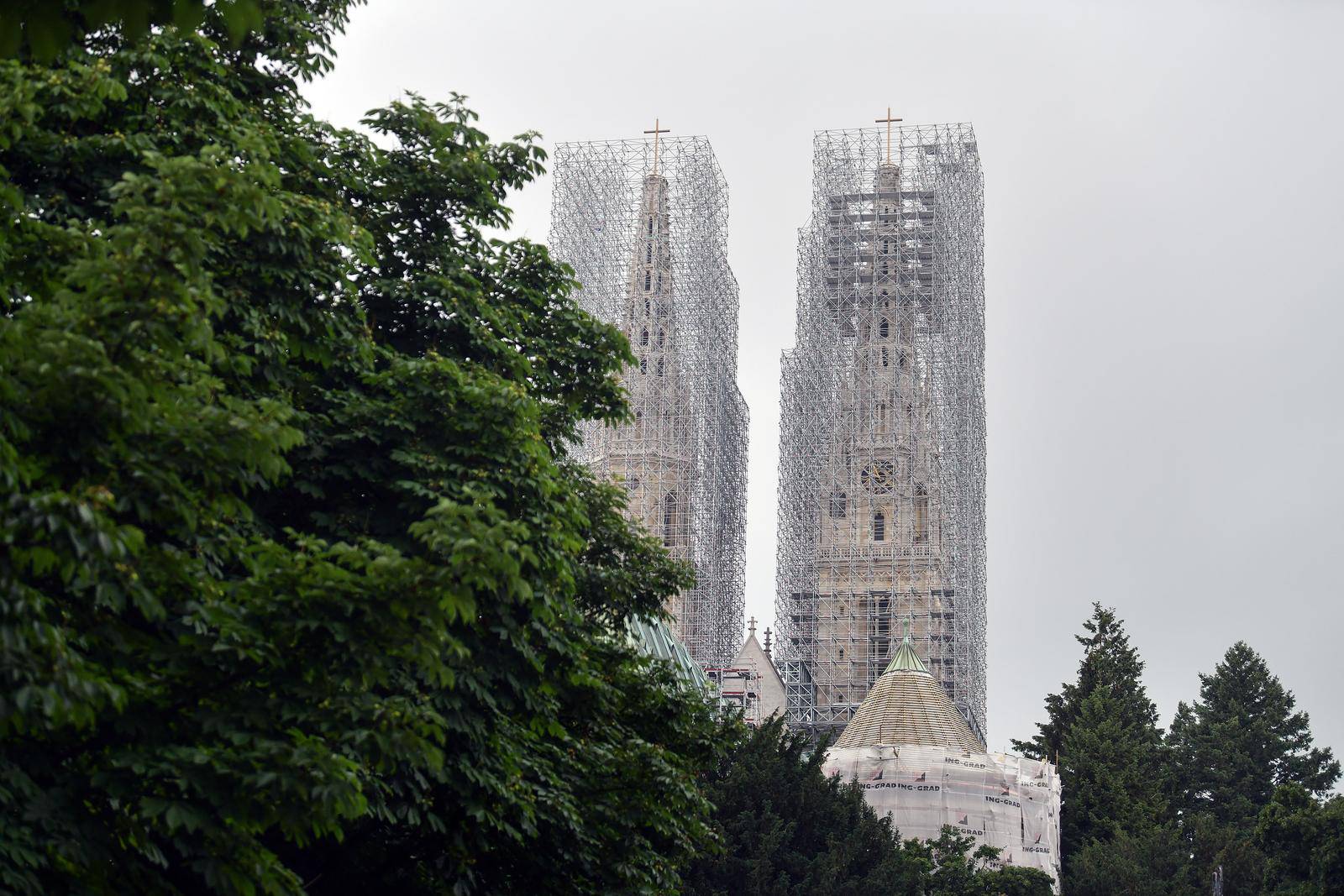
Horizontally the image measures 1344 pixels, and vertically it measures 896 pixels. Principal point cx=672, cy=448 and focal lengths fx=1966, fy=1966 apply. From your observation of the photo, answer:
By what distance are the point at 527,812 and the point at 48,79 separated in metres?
7.76

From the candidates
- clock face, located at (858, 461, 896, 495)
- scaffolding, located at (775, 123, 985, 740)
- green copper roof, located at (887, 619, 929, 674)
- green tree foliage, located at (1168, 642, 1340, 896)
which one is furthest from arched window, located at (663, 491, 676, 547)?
green tree foliage, located at (1168, 642, 1340, 896)

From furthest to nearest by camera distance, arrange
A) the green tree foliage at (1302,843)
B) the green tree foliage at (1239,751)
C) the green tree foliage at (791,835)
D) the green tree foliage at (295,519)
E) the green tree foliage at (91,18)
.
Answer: the green tree foliage at (1239,751) < the green tree foliage at (1302,843) < the green tree foliage at (791,835) < the green tree foliage at (295,519) < the green tree foliage at (91,18)

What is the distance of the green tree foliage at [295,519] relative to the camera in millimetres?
13180

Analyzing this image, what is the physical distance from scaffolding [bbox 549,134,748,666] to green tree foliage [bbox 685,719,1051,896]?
1384 inches

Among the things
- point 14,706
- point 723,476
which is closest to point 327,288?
point 14,706

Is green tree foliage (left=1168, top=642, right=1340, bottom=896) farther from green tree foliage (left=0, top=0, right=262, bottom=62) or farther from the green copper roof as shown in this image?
green tree foliage (left=0, top=0, right=262, bottom=62)

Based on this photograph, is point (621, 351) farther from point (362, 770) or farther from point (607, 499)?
point (362, 770)

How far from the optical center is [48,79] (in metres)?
17.3

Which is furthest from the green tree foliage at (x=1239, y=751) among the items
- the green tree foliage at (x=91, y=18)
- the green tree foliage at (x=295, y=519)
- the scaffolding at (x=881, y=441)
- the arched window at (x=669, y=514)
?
the green tree foliage at (x=91, y=18)

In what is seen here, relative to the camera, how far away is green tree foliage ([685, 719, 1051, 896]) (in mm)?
49000

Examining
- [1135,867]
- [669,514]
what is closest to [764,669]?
[669,514]

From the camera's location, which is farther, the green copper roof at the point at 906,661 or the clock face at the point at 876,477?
the clock face at the point at 876,477

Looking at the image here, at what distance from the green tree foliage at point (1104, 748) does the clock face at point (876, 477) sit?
38.7 ft

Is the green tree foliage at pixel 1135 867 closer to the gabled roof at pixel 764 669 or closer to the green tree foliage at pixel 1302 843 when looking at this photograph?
the green tree foliage at pixel 1302 843
